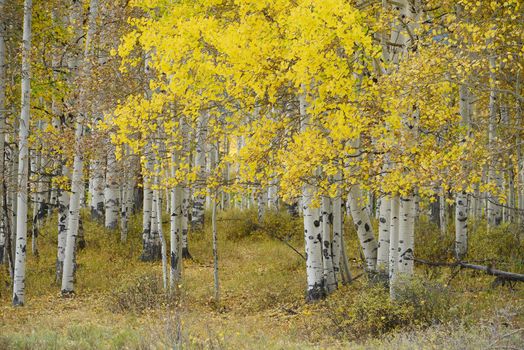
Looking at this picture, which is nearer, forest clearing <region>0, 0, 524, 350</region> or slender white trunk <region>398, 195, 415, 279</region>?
forest clearing <region>0, 0, 524, 350</region>

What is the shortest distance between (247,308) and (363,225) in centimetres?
309

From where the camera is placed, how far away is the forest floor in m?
7.82

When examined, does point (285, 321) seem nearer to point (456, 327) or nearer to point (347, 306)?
point (347, 306)

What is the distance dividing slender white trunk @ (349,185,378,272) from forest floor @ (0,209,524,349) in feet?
2.13

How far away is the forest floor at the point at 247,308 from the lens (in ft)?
25.7

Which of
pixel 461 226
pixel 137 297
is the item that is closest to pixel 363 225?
pixel 461 226

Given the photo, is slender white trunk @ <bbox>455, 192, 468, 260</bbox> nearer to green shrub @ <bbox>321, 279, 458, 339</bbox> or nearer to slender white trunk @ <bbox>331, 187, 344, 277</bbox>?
slender white trunk @ <bbox>331, 187, 344, 277</bbox>

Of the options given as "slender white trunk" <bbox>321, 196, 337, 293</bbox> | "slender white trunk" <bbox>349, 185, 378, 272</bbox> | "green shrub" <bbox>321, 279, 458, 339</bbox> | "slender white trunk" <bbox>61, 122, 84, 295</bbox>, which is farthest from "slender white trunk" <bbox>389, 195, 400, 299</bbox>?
"slender white trunk" <bbox>61, 122, 84, 295</bbox>

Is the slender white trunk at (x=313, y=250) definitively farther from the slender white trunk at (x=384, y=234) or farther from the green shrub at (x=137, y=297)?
the green shrub at (x=137, y=297)

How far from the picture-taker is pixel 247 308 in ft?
41.2

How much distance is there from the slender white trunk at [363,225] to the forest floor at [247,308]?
2.13 feet

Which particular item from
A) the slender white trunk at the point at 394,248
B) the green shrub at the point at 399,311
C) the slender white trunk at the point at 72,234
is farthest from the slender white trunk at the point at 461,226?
the slender white trunk at the point at 72,234

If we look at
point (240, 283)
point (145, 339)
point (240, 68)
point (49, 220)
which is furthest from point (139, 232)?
point (145, 339)

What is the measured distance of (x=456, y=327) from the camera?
27.1 ft
